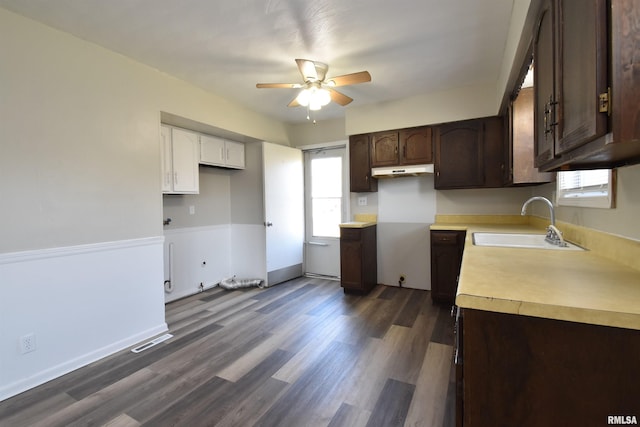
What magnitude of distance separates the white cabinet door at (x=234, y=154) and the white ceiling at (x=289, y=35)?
958 millimetres

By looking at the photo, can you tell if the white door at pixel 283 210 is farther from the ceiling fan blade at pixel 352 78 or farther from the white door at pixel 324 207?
the ceiling fan blade at pixel 352 78

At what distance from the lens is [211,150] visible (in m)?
3.70

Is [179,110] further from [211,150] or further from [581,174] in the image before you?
[581,174]

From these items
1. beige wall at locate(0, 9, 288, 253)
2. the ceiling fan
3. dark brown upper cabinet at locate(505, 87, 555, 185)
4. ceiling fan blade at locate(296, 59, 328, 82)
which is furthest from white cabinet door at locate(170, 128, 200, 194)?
dark brown upper cabinet at locate(505, 87, 555, 185)

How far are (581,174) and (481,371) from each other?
5.67 feet

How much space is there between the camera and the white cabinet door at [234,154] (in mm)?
3953

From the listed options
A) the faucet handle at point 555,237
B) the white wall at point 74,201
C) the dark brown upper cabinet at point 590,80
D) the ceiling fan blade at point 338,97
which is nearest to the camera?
the dark brown upper cabinet at point 590,80

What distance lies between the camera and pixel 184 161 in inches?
131

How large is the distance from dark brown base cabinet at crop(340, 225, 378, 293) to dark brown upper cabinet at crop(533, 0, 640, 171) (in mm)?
2537

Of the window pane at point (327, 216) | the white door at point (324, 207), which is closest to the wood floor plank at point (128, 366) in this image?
the white door at point (324, 207)

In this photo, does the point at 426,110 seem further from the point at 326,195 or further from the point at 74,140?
the point at 74,140

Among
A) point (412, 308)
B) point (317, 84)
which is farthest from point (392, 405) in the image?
point (317, 84)

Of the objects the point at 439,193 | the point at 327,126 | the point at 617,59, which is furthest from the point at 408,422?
the point at 327,126

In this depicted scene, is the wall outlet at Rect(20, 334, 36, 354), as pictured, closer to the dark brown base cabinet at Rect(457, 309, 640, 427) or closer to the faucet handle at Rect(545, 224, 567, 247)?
the dark brown base cabinet at Rect(457, 309, 640, 427)
